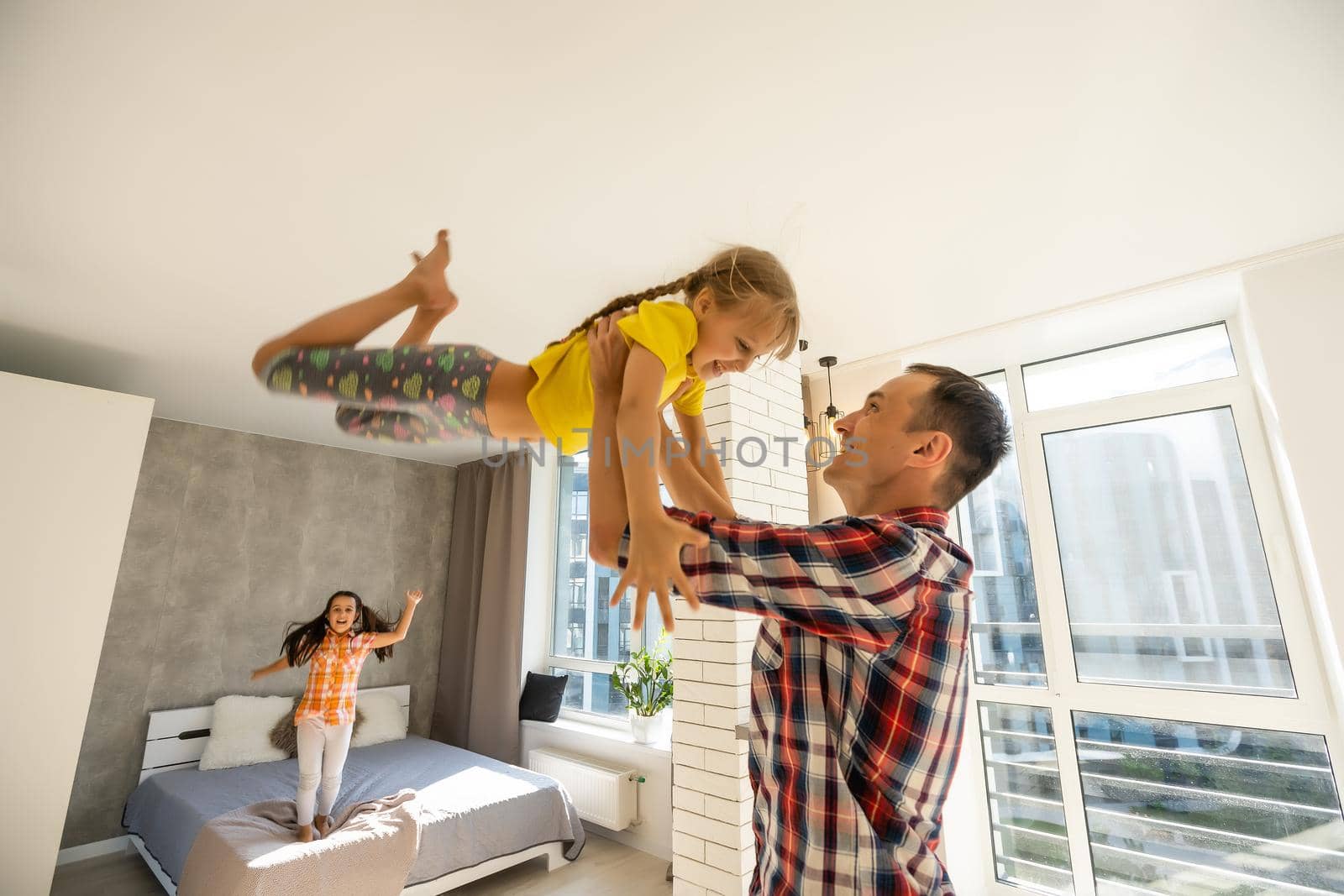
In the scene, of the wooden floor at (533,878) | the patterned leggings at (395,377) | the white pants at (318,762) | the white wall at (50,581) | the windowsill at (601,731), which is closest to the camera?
the patterned leggings at (395,377)

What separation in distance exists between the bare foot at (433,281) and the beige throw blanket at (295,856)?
8.58 feet

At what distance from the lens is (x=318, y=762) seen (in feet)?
10.4

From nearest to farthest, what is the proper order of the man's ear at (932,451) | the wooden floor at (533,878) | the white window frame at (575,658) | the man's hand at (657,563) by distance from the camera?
the man's hand at (657,563), the man's ear at (932,451), the wooden floor at (533,878), the white window frame at (575,658)

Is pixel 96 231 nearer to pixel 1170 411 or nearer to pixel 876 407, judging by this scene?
pixel 876 407

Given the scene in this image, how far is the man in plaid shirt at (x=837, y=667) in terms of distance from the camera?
2.59 feet

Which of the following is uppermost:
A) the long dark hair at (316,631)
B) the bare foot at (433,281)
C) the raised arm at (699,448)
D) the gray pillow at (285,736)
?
the bare foot at (433,281)

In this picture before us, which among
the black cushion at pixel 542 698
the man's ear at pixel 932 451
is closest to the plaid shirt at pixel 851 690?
the man's ear at pixel 932 451

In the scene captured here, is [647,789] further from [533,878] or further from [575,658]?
[575,658]

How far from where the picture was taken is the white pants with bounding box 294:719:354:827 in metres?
3.07

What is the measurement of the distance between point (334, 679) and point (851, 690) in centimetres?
334

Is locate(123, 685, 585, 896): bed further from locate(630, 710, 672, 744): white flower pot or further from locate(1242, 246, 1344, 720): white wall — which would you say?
locate(1242, 246, 1344, 720): white wall

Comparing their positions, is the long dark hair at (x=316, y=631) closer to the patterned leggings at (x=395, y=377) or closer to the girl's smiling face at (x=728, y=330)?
the patterned leggings at (x=395, y=377)

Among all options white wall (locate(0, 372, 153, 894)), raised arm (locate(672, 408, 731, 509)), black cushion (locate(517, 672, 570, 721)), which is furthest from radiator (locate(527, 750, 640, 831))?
raised arm (locate(672, 408, 731, 509))

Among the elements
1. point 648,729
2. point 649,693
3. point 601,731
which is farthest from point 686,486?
point 601,731
